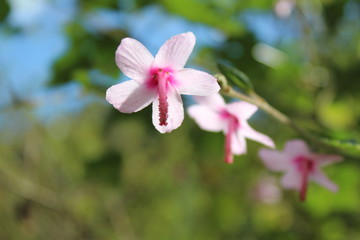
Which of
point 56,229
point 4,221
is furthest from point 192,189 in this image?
point 4,221

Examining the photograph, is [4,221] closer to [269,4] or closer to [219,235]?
[219,235]

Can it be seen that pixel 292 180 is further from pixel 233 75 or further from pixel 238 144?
pixel 233 75

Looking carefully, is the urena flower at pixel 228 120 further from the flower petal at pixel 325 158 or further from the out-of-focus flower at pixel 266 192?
the out-of-focus flower at pixel 266 192

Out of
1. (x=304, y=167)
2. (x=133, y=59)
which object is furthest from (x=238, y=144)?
(x=133, y=59)

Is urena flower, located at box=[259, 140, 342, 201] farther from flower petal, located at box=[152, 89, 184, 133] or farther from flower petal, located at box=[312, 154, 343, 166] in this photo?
flower petal, located at box=[152, 89, 184, 133]

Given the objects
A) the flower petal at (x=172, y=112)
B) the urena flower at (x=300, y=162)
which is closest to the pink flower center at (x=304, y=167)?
the urena flower at (x=300, y=162)

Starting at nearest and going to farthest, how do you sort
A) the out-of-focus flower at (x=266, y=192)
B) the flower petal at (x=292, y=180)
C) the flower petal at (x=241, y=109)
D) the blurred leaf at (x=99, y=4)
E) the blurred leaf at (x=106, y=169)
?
the flower petal at (x=241, y=109) → the flower petal at (x=292, y=180) → the blurred leaf at (x=99, y=4) → the blurred leaf at (x=106, y=169) → the out-of-focus flower at (x=266, y=192)

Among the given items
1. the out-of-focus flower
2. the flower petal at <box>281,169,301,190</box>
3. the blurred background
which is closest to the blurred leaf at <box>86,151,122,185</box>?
the blurred background
